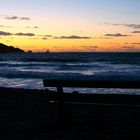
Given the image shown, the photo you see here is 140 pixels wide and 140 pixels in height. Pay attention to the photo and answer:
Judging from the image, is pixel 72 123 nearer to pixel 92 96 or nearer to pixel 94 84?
pixel 92 96

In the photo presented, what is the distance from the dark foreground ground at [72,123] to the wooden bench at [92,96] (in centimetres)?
8

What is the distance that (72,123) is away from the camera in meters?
8.61

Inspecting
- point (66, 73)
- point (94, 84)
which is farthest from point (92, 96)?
point (66, 73)

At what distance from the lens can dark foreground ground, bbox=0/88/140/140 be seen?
753cm

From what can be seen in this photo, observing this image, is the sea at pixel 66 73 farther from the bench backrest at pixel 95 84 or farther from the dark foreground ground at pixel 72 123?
the bench backrest at pixel 95 84

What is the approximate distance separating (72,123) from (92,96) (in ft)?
2.87

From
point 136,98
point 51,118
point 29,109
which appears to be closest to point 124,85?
point 136,98

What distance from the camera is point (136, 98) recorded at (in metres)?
7.73

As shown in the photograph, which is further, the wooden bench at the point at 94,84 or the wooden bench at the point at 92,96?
the wooden bench at the point at 92,96

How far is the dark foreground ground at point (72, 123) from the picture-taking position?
7527 mm

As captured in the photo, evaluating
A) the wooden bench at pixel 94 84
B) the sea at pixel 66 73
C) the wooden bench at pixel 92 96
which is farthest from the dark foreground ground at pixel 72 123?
the sea at pixel 66 73

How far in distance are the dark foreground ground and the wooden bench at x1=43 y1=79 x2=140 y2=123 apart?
8cm

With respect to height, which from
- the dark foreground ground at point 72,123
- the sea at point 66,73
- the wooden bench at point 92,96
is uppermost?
the wooden bench at point 92,96

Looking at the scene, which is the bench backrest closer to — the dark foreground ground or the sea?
the dark foreground ground
